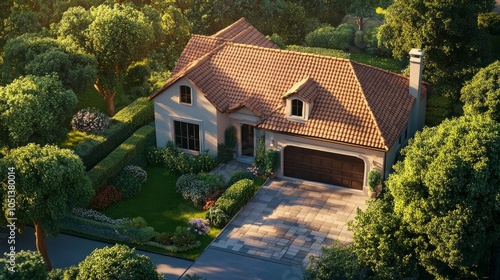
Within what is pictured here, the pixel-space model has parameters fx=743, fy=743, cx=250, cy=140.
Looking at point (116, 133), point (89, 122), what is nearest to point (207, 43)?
point (116, 133)

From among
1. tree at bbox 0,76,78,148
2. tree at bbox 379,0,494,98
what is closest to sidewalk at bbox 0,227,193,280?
tree at bbox 0,76,78,148

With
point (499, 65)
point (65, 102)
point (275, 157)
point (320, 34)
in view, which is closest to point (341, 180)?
point (275, 157)

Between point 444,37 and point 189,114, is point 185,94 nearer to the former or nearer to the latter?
point 189,114

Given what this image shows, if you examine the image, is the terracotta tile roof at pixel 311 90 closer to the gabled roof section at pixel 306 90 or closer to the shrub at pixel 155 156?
the gabled roof section at pixel 306 90

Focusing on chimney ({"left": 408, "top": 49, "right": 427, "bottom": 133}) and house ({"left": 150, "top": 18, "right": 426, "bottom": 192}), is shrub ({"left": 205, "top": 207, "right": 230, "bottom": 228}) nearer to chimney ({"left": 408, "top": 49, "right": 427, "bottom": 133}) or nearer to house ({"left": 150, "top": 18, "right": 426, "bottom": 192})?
house ({"left": 150, "top": 18, "right": 426, "bottom": 192})

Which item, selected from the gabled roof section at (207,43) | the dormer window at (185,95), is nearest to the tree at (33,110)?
the dormer window at (185,95)

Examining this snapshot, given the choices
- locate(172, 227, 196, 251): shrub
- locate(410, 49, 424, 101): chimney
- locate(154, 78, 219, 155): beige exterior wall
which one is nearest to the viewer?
locate(172, 227, 196, 251): shrub
